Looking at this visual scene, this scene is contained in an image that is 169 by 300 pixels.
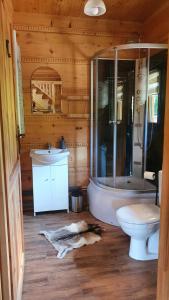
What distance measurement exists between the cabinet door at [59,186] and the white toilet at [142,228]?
1123 millimetres

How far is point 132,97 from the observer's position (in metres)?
3.40

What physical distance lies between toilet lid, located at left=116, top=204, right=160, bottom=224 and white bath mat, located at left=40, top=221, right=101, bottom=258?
1.75 ft

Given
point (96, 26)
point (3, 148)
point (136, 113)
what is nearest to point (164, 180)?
point (3, 148)

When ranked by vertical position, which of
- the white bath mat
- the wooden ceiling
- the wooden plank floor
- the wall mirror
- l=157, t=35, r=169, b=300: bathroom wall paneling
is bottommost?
the wooden plank floor

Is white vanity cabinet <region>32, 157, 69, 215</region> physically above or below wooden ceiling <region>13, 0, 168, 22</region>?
below

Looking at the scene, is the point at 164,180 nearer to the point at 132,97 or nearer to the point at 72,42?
the point at 132,97

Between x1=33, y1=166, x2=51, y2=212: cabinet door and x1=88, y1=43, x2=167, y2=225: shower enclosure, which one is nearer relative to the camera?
x1=88, y1=43, x2=167, y2=225: shower enclosure

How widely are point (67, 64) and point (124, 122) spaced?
1134 millimetres

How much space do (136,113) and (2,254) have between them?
2602mm

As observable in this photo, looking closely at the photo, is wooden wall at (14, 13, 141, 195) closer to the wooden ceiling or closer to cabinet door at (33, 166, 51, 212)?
the wooden ceiling

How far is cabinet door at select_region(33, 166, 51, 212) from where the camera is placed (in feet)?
10.5

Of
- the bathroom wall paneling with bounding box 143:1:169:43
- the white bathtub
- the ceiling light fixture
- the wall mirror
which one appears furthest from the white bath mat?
the bathroom wall paneling with bounding box 143:1:169:43

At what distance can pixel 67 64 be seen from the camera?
3416 mm

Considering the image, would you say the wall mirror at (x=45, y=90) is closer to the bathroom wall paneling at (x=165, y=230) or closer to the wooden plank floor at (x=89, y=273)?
the wooden plank floor at (x=89, y=273)
